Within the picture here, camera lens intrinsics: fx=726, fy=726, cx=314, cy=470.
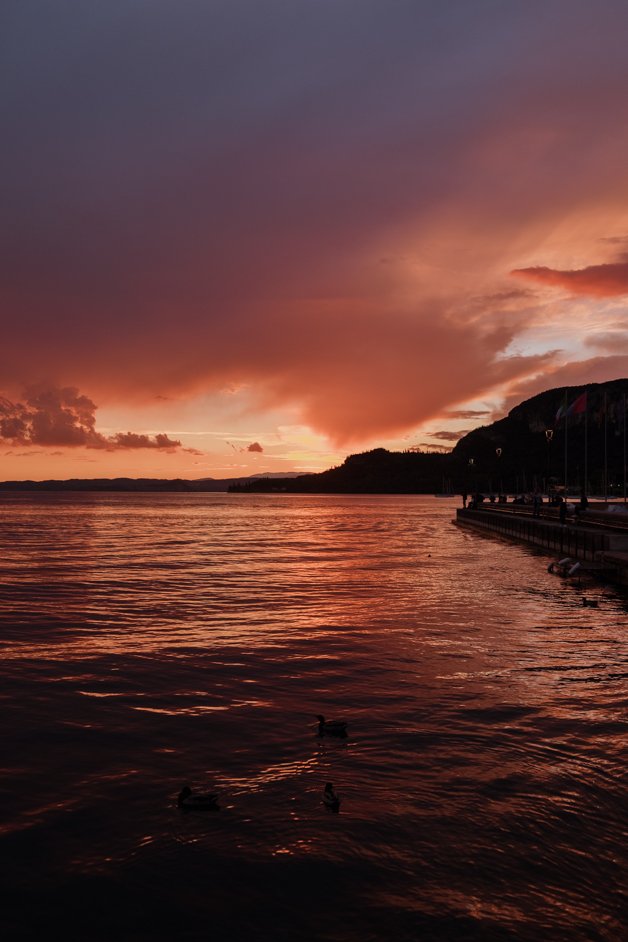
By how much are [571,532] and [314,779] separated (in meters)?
37.0

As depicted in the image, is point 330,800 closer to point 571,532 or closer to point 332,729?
point 332,729

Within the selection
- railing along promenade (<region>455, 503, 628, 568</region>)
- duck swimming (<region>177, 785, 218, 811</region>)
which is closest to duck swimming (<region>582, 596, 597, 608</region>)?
railing along promenade (<region>455, 503, 628, 568</region>)

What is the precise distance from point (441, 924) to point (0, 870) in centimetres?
464

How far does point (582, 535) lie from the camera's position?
40.8m

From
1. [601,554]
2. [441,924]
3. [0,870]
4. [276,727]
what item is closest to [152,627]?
[276,727]

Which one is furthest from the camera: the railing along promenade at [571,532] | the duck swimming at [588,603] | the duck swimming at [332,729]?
the railing along promenade at [571,532]

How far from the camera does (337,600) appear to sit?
2850 cm

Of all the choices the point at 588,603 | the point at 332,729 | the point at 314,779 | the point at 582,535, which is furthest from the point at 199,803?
the point at 582,535

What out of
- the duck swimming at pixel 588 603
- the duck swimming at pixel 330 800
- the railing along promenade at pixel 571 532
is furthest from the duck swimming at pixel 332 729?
the railing along promenade at pixel 571 532

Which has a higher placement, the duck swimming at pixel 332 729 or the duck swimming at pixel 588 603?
the duck swimming at pixel 332 729

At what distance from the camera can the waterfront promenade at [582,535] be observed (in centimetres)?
3471

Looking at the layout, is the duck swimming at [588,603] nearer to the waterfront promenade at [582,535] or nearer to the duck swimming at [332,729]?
the waterfront promenade at [582,535]

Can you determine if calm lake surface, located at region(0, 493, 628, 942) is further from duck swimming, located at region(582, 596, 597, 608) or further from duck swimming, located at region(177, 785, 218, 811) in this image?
duck swimming, located at region(582, 596, 597, 608)

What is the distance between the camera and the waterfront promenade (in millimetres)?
34709
